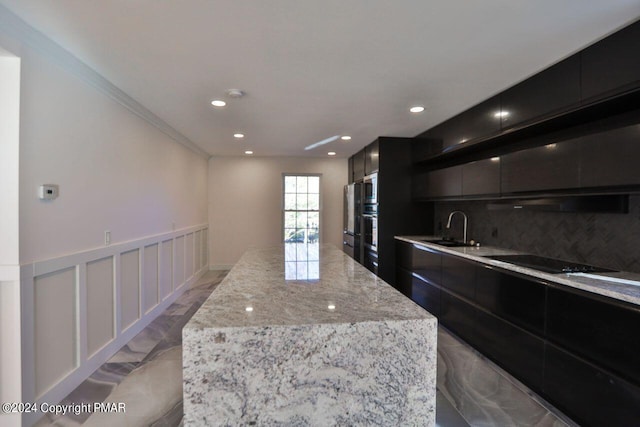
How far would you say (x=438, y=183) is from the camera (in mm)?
3828

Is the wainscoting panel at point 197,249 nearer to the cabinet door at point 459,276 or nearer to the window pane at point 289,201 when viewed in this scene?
the window pane at point 289,201

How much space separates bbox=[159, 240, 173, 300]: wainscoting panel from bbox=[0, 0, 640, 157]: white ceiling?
169cm

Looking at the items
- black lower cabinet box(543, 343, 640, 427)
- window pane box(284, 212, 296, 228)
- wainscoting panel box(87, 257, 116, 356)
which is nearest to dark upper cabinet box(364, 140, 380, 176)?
window pane box(284, 212, 296, 228)

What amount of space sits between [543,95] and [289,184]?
4608mm

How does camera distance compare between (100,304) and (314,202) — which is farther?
(314,202)

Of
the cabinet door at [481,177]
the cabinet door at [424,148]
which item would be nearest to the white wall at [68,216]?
the cabinet door at [424,148]

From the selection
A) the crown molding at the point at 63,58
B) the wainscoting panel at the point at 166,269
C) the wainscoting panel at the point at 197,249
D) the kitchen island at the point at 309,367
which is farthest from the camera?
the wainscoting panel at the point at 197,249

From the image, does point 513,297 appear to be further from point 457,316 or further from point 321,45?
point 321,45

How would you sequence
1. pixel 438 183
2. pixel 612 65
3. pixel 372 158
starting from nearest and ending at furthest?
pixel 612 65
pixel 438 183
pixel 372 158

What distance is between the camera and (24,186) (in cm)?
176

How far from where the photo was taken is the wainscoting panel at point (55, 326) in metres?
1.85

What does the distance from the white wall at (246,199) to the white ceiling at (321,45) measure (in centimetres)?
→ 298

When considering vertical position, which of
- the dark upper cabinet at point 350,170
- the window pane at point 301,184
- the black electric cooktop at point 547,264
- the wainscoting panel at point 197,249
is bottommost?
the wainscoting panel at point 197,249

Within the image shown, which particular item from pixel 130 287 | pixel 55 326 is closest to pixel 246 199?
pixel 130 287
